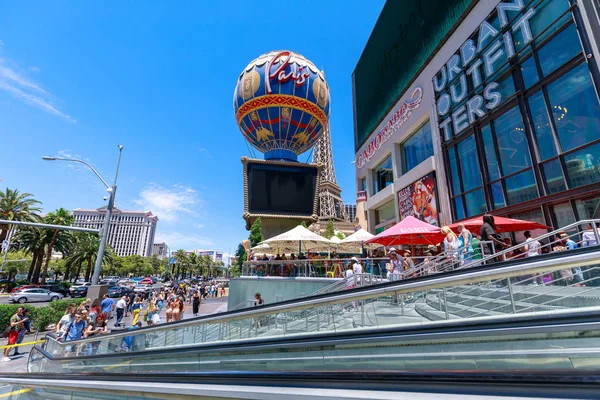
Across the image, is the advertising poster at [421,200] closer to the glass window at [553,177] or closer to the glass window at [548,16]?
the glass window at [553,177]

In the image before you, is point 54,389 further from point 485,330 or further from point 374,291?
point 485,330

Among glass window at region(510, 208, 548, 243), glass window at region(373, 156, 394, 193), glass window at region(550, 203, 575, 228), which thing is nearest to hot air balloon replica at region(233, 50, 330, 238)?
glass window at region(373, 156, 394, 193)

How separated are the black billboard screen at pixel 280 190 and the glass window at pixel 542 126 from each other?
1786cm

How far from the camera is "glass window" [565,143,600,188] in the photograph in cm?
966

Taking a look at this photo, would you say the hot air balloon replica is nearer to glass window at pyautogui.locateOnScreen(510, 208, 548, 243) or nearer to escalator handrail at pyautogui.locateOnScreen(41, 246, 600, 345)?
glass window at pyautogui.locateOnScreen(510, 208, 548, 243)

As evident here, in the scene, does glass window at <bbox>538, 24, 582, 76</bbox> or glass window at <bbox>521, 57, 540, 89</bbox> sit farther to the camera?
glass window at <bbox>521, 57, 540, 89</bbox>

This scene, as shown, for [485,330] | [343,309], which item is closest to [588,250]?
[485,330]

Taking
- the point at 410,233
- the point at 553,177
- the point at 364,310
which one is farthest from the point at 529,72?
the point at 364,310

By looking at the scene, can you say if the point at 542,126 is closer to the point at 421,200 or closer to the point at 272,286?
the point at 421,200

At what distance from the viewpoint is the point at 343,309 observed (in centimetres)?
504

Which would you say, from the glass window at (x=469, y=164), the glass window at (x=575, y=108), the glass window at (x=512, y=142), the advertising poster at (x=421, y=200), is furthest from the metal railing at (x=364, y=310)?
the advertising poster at (x=421, y=200)

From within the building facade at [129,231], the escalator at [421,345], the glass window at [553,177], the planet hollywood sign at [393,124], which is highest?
the building facade at [129,231]

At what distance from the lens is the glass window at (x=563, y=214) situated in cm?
1049

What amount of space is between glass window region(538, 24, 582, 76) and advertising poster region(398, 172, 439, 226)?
806 centimetres
